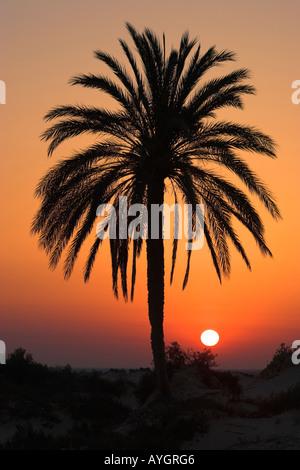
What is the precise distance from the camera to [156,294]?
22.6m

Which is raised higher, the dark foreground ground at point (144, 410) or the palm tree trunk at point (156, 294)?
the palm tree trunk at point (156, 294)

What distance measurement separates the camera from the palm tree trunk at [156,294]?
22.6m

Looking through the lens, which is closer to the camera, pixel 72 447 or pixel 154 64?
pixel 72 447

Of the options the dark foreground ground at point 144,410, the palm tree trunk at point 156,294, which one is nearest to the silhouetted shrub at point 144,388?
the dark foreground ground at point 144,410

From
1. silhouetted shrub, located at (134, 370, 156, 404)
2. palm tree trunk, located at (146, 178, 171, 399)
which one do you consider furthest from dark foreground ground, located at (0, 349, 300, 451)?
palm tree trunk, located at (146, 178, 171, 399)

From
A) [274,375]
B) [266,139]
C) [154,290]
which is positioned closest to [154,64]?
[266,139]

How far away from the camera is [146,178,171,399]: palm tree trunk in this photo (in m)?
22.6

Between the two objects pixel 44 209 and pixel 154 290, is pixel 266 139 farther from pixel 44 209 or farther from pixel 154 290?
pixel 44 209

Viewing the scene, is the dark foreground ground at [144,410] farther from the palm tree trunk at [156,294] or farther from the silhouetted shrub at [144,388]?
the palm tree trunk at [156,294]

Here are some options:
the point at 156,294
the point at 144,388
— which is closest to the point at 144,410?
the point at 156,294

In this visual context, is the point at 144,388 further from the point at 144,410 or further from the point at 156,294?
the point at 144,410

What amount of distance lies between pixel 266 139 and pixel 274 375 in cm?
1200

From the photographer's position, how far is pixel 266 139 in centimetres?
2214

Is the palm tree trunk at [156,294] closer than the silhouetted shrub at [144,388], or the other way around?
the palm tree trunk at [156,294]
